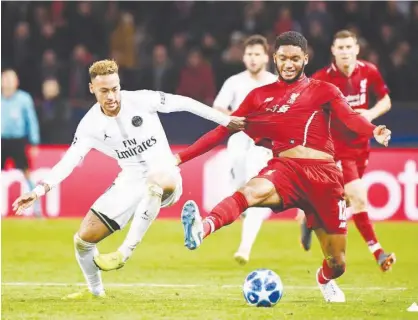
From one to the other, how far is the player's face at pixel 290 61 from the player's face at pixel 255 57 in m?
3.57

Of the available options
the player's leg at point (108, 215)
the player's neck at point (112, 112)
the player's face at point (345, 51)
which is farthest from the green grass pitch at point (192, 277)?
the player's face at point (345, 51)

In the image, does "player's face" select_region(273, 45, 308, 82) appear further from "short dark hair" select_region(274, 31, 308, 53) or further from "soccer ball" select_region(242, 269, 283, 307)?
"soccer ball" select_region(242, 269, 283, 307)

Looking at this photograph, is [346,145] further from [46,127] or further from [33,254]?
[46,127]

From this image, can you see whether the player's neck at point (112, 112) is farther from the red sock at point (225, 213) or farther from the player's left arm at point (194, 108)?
the red sock at point (225, 213)

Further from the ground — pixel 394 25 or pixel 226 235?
pixel 394 25

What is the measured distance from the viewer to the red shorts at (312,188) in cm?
888

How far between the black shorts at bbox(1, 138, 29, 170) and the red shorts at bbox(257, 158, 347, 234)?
8712 mm

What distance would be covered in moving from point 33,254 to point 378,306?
564 cm

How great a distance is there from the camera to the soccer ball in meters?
8.94

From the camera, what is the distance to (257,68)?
12.8m

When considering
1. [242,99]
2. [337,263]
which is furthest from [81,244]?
[242,99]

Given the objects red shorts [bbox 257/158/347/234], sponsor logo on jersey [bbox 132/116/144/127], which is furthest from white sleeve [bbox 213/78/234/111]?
red shorts [bbox 257/158/347/234]

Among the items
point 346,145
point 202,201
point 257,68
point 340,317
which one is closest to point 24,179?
point 202,201

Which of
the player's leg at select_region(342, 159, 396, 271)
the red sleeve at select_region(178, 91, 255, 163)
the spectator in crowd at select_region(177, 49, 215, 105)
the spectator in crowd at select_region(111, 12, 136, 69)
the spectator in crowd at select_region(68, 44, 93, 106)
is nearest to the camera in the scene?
the red sleeve at select_region(178, 91, 255, 163)
